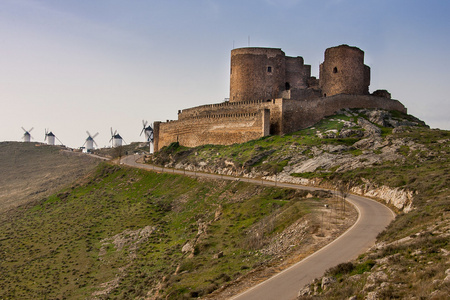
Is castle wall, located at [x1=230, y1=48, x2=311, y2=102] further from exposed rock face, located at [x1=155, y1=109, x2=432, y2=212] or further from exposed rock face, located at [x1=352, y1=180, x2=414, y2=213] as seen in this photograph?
exposed rock face, located at [x1=352, y1=180, x2=414, y2=213]

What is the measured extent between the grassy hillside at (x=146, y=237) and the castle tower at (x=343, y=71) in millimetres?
23597

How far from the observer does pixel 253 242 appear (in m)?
24.2

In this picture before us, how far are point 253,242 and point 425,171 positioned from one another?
1437cm

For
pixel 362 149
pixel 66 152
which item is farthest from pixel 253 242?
pixel 66 152

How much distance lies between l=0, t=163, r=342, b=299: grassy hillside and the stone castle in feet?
32.5

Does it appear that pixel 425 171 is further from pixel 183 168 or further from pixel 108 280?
pixel 183 168

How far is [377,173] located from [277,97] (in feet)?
90.5

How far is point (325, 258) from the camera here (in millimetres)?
17875

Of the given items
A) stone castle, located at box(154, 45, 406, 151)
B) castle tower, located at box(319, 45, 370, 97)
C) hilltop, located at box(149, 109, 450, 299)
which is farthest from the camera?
castle tower, located at box(319, 45, 370, 97)

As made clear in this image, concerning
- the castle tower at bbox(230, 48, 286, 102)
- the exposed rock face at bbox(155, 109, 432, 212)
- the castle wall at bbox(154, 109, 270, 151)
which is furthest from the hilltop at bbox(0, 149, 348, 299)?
the castle tower at bbox(230, 48, 286, 102)

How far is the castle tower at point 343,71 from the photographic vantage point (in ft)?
192

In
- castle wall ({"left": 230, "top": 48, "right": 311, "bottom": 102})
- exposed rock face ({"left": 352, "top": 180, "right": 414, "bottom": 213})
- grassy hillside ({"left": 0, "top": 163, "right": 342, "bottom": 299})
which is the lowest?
grassy hillside ({"left": 0, "top": 163, "right": 342, "bottom": 299})

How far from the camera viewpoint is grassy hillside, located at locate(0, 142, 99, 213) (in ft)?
243

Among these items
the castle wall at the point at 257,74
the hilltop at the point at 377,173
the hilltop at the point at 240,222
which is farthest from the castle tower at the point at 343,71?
the hilltop at the point at 240,222
